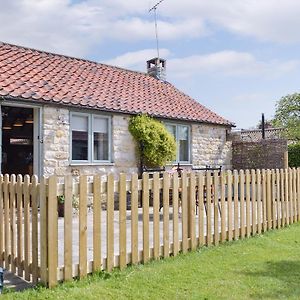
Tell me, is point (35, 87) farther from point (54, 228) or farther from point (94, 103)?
point (54, 228)

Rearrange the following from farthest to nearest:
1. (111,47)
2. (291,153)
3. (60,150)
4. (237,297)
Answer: (291,153)
(111,47)
(60,150)
(237,297)

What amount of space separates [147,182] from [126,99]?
9017 mm

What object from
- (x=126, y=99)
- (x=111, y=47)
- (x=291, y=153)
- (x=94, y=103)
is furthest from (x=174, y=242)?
(x=291, y=153)

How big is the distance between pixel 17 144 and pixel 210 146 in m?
8.00

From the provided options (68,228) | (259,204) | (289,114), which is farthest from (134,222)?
(289,114)

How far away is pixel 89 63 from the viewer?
16.6 metres

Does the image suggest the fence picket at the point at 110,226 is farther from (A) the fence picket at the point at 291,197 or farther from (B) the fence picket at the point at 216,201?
(A) the fence picket at the point at 291,197

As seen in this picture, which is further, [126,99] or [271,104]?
[271,104]

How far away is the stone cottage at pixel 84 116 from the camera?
11.1 m

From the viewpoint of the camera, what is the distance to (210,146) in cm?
1670

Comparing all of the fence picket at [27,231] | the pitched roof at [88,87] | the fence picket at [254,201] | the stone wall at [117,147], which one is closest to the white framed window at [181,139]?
the stone wall at [117,147]

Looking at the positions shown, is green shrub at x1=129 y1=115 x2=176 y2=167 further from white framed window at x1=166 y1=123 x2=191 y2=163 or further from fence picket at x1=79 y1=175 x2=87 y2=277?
fence picket at x1=79 y1=175 x2=87 y2=277

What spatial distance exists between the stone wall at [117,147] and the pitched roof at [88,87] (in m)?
0.42

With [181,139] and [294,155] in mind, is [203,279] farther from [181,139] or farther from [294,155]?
[294,155]
